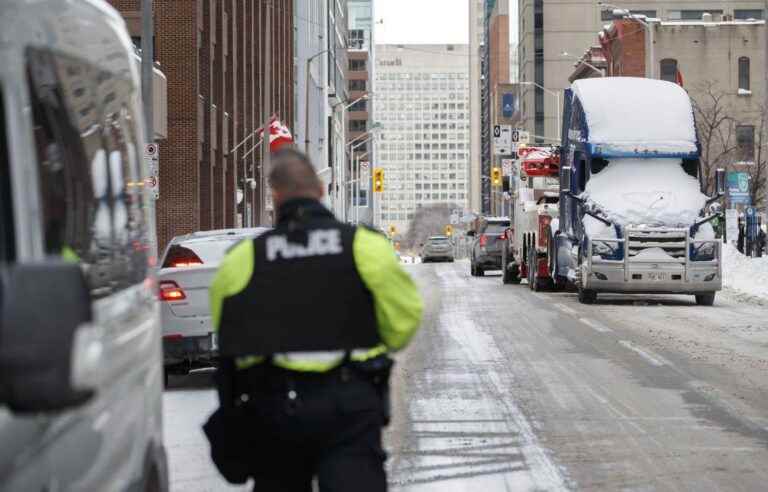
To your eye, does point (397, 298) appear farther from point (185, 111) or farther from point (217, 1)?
point (217, 1)

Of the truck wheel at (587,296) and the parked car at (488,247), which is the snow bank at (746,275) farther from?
the parked car at (488,247)

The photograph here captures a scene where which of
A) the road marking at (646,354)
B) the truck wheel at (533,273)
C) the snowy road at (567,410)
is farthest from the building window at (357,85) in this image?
the road marking at (646,354)

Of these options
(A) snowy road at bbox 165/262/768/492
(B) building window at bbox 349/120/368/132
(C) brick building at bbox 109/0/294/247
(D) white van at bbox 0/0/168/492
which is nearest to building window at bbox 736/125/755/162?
(C) brick building at bbox 109/0/294/247

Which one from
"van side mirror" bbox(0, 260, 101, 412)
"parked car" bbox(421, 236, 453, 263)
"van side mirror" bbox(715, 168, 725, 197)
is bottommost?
"parked car" bbox(421, 236, 453, 263)

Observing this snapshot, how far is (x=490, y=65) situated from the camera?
596 ft

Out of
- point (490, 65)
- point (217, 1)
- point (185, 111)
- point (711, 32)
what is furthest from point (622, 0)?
point (490, 65)

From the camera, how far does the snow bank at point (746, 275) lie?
1376 inches

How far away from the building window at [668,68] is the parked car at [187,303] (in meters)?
67.5

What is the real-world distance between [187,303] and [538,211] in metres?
22.1

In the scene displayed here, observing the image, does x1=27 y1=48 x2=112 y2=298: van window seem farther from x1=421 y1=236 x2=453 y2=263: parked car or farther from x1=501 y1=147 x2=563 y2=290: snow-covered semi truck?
x1=421 y1=236 x2=453 y2=263: parked car

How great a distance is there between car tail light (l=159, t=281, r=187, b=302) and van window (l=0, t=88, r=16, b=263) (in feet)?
32.9

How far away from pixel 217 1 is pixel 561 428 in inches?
1587

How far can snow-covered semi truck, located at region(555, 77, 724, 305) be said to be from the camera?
27.2 metres

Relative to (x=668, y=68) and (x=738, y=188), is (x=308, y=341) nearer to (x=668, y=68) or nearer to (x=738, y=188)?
(x=738, y=188)
